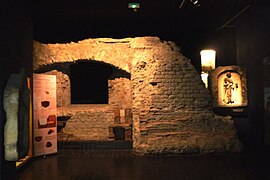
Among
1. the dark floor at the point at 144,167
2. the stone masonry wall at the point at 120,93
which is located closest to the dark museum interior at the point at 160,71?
the dark floor at the point at 144,167

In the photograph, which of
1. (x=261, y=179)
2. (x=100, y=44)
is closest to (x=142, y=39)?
(x=100, y=44)

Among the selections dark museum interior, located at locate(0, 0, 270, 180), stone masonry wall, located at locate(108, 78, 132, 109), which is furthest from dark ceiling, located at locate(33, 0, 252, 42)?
stone masonry wall, located at locate(108, 78, 132, 109)

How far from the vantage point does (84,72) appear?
37.9 ft

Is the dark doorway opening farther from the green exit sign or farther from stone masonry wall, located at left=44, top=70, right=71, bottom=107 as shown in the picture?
the green exit sign

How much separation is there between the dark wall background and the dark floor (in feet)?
3.34

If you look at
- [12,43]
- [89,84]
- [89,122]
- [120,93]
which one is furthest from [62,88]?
[12,43]

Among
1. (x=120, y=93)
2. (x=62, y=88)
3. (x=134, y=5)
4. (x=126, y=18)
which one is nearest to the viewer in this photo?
(x=134, y=5)

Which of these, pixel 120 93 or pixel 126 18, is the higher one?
pixel 126 18

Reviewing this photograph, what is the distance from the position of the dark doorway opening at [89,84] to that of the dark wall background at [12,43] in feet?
14.9

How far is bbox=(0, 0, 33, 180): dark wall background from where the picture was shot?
4.88 m

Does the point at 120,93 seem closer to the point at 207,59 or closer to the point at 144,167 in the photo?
the point at 207,59

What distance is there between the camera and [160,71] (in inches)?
295

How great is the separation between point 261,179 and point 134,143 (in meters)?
3.29

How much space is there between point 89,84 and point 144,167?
6.14m
